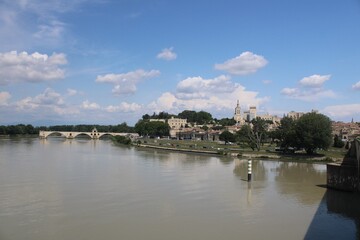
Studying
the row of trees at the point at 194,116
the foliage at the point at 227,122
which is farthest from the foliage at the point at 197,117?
the foliage at the point at 227,122

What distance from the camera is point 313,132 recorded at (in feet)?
165

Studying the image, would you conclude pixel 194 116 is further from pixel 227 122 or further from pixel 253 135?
pixel 253 135

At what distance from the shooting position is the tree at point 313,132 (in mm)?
49750

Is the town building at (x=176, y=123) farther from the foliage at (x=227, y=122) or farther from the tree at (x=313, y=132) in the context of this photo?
the tree at (x=313, y=132)

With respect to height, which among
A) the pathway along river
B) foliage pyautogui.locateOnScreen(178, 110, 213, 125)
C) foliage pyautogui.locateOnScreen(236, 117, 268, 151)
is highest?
foliage pyautogui.locateOnScreen(178, 110, 213, 125)

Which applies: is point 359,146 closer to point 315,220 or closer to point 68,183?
point 315,220

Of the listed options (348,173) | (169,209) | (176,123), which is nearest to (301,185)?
(348,173)

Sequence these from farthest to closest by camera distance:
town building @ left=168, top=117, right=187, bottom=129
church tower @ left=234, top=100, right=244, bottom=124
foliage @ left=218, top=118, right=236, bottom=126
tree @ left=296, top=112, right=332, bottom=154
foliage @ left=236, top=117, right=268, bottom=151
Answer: church tower @ left=234, top=100, right=244, bottom=124
town building @ left=168, top=117, right=187, bottom=129
foliage @ left=218, top=118, right=236, bottom=126
foliage @ left=236, top=117, right=268, bottom=151
tree @ left=296, top=112, right=332, bottom=154

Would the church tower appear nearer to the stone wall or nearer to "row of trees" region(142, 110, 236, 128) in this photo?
"row of trees" region(142, 110, 236, 128)

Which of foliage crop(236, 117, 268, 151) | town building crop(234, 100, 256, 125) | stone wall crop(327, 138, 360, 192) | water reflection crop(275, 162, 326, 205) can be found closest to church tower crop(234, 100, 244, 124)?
town building crop(234, 100, 256, 125)

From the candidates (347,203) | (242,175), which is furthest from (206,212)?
(242,175)

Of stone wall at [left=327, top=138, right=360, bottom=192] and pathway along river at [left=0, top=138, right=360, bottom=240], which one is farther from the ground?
stone wall at [left=327, top=138, right=360, bottom=192]

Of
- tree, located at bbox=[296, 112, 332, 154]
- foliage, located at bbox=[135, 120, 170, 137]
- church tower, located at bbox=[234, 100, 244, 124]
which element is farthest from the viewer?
church tower, located at bbox=[234, 100, 244, 124]

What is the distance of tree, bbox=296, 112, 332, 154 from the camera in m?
49.8
